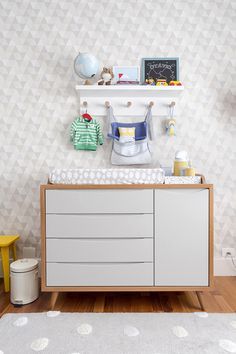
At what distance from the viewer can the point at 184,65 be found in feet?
8.65


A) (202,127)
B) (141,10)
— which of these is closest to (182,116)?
(202,127)

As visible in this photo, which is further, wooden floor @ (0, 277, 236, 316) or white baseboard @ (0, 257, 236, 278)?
white baseboard @ (0, 257, 236, 278)

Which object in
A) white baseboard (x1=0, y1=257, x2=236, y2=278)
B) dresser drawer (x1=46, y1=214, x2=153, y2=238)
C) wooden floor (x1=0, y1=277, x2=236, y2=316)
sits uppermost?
dresser drawer (x1=46, y1=214, x2=153, y2=238)

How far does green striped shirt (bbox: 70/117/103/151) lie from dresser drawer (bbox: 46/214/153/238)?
716 mm

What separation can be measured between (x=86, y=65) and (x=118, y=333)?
181 cm

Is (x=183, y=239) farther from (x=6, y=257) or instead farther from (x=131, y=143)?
(x=6, y=257)

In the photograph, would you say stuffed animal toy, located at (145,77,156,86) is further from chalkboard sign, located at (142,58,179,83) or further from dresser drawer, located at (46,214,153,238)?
dresser drawer, located at (46,214,153,238)

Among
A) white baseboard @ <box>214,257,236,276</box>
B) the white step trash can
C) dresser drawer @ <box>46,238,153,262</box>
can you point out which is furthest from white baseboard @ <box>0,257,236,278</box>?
the white step trash can

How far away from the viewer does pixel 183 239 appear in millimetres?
2086

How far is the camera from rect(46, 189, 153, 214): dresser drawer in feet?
6.81

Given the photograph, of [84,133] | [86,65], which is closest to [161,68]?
[86,65]

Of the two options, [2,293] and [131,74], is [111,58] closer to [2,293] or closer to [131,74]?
[131,74]

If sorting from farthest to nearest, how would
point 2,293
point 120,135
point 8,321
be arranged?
point 120,135, point 2,293, point 8,321

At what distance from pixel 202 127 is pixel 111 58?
3.05ft
